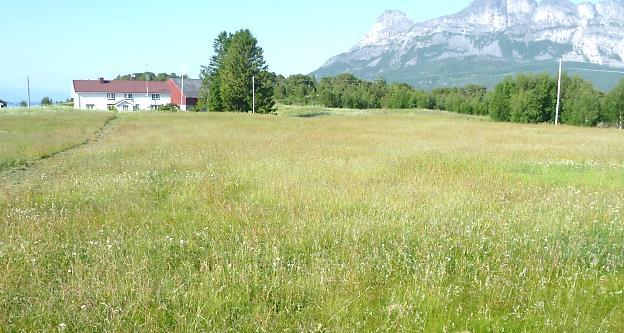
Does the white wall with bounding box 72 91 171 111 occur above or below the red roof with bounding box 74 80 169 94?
below

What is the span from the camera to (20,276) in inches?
194

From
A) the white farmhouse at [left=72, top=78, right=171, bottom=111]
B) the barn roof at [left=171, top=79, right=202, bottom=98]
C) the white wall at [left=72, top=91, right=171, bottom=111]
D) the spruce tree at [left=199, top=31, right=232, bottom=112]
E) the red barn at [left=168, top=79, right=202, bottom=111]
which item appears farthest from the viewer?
the white farmhouse at [left=72, top=78, right=171, bottom=111]

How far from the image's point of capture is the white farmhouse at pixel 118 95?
390 ft

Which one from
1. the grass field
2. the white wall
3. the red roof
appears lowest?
the grass field

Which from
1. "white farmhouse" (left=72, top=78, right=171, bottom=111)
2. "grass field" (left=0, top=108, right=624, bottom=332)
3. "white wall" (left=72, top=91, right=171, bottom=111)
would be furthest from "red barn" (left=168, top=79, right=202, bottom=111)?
"grass field" (left=0, top=108, right=624, bottom=332)

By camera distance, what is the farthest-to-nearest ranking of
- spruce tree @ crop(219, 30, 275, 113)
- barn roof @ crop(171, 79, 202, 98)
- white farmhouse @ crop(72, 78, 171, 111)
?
1. white farmhouse @ crop(72, 78, 171, 111)
2. barn roof @ crop(171, 79, 202, 98)
3. spruce tree @ crop(219, 30, 275, 113)

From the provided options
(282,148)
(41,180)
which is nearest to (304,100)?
(282,148)

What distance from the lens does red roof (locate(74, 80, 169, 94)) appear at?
11994cm

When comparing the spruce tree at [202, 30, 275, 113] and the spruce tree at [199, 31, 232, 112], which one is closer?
the spruce tree at [202, 30, 275, 113]

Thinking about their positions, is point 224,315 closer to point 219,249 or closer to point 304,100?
point 219,249

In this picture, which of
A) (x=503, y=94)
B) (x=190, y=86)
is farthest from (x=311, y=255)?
(x=190, y=86)

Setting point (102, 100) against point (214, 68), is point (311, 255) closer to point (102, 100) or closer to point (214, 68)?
point (214, 68)

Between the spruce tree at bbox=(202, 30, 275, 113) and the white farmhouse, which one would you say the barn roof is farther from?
the spruce tree at bbox=(202, 30, 275, 113)

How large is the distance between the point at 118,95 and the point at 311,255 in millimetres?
129192
